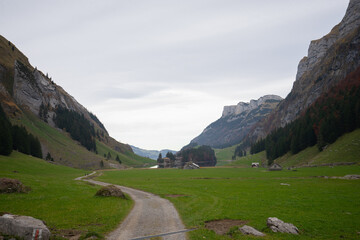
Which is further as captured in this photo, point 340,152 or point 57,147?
point 57,147

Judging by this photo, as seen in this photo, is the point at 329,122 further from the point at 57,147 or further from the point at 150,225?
the point at 57,147

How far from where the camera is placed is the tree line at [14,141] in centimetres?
9202

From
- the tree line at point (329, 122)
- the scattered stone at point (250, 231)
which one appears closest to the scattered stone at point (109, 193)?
the scattered stone at point (250, 231)

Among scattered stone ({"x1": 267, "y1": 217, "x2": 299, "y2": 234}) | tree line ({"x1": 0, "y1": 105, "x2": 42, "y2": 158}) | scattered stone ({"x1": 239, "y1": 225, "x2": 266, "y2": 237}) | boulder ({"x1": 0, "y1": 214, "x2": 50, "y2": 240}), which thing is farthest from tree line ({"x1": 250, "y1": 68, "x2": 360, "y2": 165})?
tree line ({"x1": 0, "y1": 105, "x2": 42, "y2": 158})

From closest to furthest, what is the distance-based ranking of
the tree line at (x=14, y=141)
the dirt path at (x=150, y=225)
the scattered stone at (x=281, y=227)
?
the dirt path at (x=150, y=225)
the scattered stone at (x=281, y=227)
the tree line at (x=14, y=141)

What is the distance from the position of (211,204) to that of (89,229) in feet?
Result: 59.0

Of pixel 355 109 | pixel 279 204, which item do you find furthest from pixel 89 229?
pixel 355 109

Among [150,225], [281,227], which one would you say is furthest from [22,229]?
[281,227]

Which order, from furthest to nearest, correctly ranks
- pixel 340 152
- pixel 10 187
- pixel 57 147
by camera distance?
1. pixel 57 147
2. pixel 340 152
3. pixel 10 187

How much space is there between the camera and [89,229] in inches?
725

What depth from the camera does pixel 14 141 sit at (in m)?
112

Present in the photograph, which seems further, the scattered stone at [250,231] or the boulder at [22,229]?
the scattered stone at [250,231]

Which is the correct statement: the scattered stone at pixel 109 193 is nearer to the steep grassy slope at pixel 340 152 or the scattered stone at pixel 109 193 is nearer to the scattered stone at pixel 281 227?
the scattered stone at pixel 281 227

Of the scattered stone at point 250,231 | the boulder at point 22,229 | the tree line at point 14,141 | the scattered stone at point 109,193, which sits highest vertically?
the tree line at point 14,141
